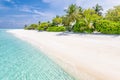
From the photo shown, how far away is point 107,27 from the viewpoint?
90.1 ft

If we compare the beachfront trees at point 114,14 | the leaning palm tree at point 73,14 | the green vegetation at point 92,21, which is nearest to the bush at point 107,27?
the green vegetation at point 92,21

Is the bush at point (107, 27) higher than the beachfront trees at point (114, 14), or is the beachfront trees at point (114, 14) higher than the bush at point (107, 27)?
the beachfront trees at point (114, 14)

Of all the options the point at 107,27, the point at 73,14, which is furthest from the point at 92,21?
the point at 73,14

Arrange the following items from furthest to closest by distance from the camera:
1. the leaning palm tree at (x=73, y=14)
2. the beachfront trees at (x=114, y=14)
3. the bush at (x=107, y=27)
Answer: the leaning palm tree at (x=73, y=14) → the beachfront trees at (x=114, y=14) → the bush at (x=107, y=27)

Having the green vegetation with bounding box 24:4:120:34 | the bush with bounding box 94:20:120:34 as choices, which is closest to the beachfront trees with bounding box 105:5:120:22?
the green vegetation with bounding box 24:4:120:34

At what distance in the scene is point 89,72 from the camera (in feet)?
28.6

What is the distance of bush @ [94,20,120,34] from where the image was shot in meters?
26.2

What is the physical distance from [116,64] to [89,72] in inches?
73.1

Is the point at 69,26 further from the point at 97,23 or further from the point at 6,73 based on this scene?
the point at 6,73

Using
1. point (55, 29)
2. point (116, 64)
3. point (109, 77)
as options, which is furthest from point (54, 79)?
point (55, 29)

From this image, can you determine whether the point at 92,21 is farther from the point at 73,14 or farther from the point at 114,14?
the point at 73,14

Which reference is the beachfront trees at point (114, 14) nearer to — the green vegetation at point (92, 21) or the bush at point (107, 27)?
the green vegetation at point (92, 21)

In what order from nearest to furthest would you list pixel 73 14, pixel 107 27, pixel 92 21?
1. pixel 107 27
2. pixel 92 21
3. pixel 73 14

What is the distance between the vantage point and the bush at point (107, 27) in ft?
86.0
